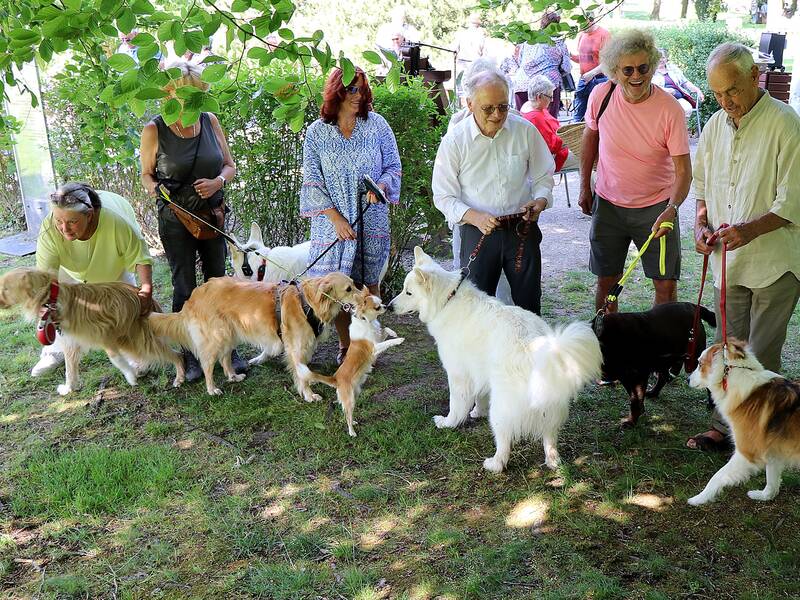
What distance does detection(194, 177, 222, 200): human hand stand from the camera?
4.64 meters

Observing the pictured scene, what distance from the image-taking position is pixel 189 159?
463 cm

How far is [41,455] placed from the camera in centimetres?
406

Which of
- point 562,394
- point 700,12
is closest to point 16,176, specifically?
point 562,394

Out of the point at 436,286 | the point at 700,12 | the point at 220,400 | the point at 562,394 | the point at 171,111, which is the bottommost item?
the point at 220,400

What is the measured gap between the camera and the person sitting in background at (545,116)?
680cm

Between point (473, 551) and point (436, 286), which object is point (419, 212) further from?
point (473, 551)

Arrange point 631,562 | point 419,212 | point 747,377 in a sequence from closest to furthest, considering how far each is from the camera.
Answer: point 631,562 < point 747,377 < point 419,212

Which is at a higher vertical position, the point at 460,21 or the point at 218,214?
the point at 460,21

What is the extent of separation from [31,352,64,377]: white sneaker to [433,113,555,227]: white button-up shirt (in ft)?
11.1

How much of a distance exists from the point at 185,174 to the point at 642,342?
10.7 feet

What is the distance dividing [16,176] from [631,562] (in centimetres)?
943

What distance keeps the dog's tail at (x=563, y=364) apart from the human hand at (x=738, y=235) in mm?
806

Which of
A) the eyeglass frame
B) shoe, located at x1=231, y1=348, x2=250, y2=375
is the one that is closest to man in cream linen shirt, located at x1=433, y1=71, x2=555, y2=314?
the eyeglass frame

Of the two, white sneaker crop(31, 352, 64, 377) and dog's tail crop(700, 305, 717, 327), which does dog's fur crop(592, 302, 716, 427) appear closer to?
dog's tail crop(700, 305, 717, 327)
